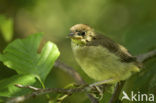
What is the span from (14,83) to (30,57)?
18.8 inches

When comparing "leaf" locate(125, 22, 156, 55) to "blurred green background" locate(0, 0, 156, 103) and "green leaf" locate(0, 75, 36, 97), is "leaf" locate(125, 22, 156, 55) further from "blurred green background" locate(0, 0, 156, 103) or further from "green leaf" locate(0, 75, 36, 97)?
"green leaf" locate(0, 75, 36, 97)

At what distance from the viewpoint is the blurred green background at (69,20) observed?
483cm

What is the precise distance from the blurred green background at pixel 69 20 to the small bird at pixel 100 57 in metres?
0.68

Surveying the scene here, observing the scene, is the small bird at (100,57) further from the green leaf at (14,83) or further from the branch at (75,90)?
the green leaf at (14,83)

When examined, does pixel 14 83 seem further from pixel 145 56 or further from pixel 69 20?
pixel 69 20

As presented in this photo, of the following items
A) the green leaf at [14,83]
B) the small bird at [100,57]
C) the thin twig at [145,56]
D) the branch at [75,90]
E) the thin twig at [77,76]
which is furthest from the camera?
the thin twig at [145,56]

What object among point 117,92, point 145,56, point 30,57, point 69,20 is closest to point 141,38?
point 145,56

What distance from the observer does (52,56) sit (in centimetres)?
328

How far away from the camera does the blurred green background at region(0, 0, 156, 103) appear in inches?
190

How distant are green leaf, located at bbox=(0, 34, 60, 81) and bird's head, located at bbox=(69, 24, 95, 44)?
0.40 metres

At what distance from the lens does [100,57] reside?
361cm

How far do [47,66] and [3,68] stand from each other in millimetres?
1483

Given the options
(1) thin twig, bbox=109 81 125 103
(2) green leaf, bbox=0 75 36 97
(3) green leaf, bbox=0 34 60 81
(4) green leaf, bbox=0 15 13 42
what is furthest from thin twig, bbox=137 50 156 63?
(4) green leaf, bbox=0 15 13 42

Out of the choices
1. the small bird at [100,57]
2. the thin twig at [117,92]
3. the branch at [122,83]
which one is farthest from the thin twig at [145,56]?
the thin twig at [117,92]
